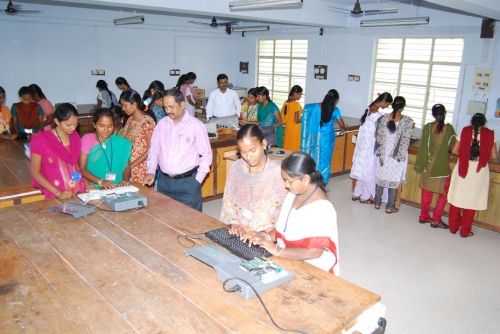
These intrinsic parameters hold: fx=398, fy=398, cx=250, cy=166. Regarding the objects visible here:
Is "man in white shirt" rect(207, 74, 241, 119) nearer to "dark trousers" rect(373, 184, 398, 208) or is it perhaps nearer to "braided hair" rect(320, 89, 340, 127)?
"braided hair" rect(320, 89, 340, 127)

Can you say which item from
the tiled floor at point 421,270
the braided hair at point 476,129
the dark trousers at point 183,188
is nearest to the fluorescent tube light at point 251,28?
the tiled floor at point 421,270

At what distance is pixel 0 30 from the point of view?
23.5ft

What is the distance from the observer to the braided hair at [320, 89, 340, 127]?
5.19m

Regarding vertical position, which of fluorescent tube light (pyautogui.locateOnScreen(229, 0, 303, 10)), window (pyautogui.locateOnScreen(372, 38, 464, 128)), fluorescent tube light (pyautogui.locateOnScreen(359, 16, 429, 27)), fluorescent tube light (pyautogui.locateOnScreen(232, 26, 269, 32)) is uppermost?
fluorescent tube light (pyautogui.locateOnScreen(232, 26, 269, 32))

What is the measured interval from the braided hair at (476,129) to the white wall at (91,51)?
23.4 ft

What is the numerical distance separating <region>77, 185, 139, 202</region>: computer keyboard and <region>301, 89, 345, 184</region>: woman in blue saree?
321cm

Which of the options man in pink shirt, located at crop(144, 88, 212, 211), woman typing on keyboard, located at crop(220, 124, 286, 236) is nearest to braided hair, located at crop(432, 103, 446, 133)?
man in pink shirt, located at crop(144, 88, 212, 211)

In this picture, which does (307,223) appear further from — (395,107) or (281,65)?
Answer: (281,65)

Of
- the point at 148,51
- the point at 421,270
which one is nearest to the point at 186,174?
the point at 421,270

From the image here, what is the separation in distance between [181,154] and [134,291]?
5.25 feet

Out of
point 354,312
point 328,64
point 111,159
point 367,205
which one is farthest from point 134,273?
point 328,64

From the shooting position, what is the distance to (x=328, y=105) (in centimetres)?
520

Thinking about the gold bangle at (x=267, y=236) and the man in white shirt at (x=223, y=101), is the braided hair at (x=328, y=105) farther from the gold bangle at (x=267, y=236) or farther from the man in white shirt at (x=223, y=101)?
the gold bangle at (x=267, y=236)

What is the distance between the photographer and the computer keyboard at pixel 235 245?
1.75 m
